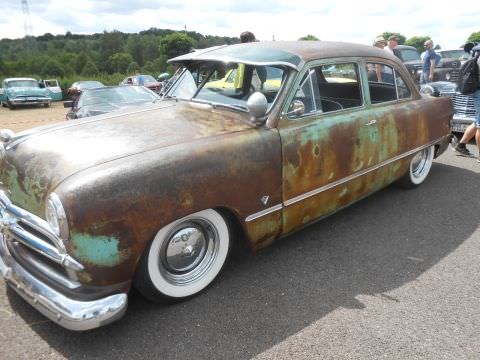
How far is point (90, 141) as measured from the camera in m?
2.64

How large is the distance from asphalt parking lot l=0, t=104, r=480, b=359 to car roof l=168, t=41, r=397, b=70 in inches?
61.1

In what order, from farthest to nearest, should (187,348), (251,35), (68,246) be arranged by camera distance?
(251,35)
(187,348)
(68,246)

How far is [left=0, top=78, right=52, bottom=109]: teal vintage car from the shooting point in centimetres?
2020

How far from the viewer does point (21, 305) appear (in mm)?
2703

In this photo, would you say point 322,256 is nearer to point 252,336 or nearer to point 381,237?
point 381,237

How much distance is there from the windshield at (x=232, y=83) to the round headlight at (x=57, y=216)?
1604 millimetres

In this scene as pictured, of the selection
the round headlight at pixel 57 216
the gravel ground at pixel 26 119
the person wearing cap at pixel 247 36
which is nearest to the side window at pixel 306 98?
the round headlight at pixel 57 216

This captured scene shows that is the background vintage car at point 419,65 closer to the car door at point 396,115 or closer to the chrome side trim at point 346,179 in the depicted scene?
the car door at point 396,115

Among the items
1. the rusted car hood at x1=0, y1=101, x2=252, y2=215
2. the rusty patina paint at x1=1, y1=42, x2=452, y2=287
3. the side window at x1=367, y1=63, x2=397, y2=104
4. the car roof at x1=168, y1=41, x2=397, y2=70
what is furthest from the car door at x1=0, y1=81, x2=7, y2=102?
the side window at x1=367, y1=63, x2=397, y2=104

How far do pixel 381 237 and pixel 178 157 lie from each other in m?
2.14

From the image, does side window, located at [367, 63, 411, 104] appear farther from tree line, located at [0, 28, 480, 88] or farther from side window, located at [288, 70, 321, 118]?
tree line, located at [0, 28, 480, 88]

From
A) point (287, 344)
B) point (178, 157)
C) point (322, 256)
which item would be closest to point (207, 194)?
point (178, 157)

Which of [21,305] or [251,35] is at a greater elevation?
[251,35]

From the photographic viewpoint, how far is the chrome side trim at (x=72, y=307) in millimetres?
2131
